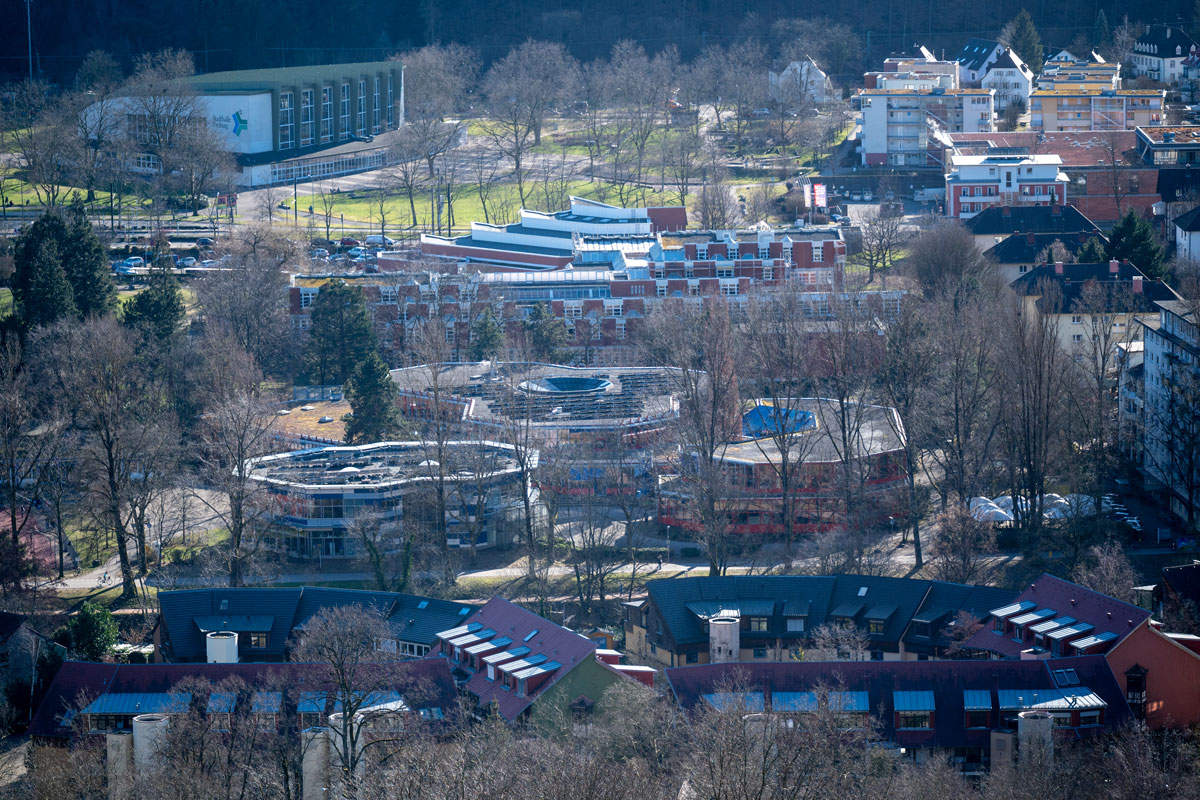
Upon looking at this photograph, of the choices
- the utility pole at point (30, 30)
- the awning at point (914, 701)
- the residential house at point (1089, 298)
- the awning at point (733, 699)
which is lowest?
the awning at point (914, 701)

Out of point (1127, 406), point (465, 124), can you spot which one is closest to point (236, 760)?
point (1127, 406)

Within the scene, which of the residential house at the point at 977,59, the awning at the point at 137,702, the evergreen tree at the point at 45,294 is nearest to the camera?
the awning at the point at 137,702

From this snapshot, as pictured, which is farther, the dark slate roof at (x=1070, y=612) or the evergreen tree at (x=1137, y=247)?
Result: the evergreen tree at (x=1137, y=247)

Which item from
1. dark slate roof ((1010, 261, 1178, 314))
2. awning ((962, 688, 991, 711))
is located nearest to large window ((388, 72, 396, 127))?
dark slate roof ((1010, 261, 1178, 314))

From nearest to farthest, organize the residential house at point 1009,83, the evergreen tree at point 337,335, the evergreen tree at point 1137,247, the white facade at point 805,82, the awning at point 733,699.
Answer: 1. the awning at point 733,699
2. the evergreen tree at point 337,335
3. the evergreen tree at point 1137,247
4. the residential house at point 1009,83
5. the white facade at point 805,82

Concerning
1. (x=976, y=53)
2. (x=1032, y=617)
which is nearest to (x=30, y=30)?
(x=976, y=53)

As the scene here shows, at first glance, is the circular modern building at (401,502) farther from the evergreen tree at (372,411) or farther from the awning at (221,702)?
the awning at (221,702)

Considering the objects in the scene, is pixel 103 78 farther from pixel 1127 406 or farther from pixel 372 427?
pixel 1127 406

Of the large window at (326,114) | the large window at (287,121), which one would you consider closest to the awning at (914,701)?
the large window at (287,121)
